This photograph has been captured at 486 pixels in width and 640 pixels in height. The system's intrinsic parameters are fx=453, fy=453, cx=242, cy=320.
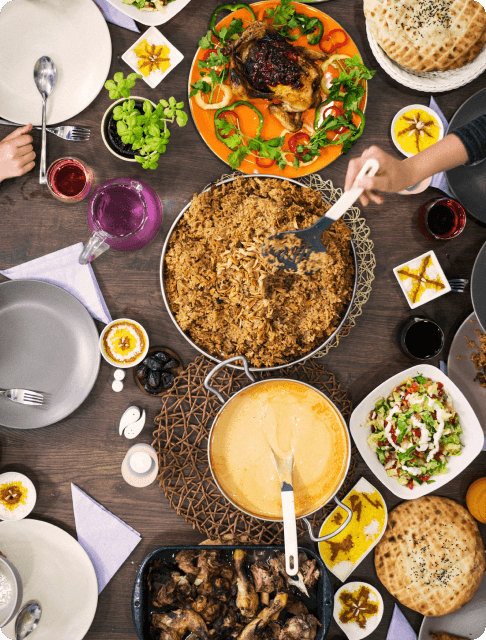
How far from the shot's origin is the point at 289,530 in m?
1.89

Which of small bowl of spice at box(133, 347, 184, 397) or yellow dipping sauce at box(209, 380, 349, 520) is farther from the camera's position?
small bowl of spice at box(133, 347, 184, 397)

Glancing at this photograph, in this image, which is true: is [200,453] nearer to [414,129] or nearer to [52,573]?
[52,573]

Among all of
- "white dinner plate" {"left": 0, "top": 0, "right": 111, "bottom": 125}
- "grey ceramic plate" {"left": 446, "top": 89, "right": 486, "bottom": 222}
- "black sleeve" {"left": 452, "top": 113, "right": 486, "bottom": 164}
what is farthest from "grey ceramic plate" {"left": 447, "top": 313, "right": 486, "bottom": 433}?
"white dinner plate" {"left": 0, "top": 0, "right": 111, "bottom": 125}

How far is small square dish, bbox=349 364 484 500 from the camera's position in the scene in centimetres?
219

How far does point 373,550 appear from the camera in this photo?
239 centimetres

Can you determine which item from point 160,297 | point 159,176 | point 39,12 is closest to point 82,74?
point 39,12

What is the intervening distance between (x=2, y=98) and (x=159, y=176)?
837 mm

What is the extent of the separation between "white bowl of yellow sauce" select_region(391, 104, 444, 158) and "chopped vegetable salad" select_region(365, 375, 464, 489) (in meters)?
1.17

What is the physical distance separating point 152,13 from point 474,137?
5.28 feet

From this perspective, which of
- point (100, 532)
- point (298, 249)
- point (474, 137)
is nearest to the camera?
point (298, 249)

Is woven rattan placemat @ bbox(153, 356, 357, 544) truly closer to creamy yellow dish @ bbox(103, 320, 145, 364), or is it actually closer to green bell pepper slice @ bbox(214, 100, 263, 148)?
creamy yellow dish @ bbox(103, 320, 145, 364)

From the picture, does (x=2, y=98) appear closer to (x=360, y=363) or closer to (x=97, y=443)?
(x=97, y=443)

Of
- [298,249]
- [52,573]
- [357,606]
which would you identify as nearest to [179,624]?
[52,573]

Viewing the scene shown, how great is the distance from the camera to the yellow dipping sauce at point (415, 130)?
90.6 inches
